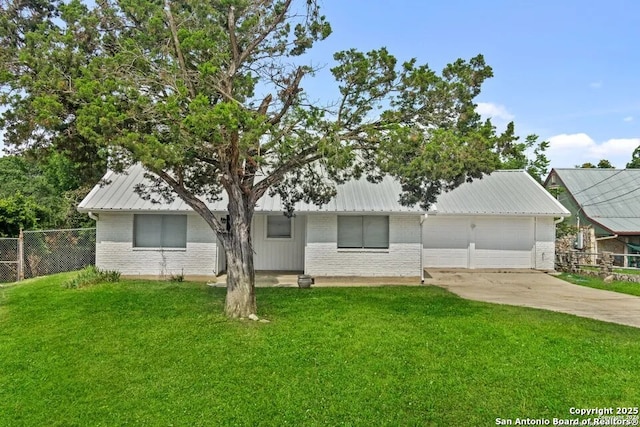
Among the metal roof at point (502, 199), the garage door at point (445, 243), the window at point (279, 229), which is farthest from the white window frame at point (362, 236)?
the garage door at point (445, 243)

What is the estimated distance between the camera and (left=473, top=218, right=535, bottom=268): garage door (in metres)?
16.9

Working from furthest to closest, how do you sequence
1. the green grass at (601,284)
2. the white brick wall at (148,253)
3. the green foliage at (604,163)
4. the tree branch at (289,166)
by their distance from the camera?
the green foliage at (604,163) → the white brick wall at (148,253) → the green grass at (601,284) → the tree branch at (289,166)

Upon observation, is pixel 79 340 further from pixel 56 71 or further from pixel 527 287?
pixel 527 287

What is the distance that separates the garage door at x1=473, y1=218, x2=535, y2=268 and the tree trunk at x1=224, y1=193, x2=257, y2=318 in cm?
1131

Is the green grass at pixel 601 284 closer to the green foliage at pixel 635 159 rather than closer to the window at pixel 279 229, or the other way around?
the window at pixel 279 229

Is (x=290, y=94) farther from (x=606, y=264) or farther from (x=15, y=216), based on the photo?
(x=606, y=264)

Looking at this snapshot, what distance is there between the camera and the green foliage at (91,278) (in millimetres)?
12186

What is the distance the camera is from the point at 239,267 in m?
8.49

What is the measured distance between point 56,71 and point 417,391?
23.7 ft

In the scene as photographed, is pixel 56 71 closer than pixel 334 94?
Yes

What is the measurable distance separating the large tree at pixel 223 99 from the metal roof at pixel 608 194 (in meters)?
19.9

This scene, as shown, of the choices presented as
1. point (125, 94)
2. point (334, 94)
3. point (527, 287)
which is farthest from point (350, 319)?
point (527, 287)

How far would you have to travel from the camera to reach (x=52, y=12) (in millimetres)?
7844

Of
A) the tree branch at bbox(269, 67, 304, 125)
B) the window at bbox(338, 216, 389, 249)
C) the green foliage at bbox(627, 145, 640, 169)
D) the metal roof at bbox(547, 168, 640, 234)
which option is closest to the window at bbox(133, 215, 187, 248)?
the window at bbox(338, 216, 389, 249)
